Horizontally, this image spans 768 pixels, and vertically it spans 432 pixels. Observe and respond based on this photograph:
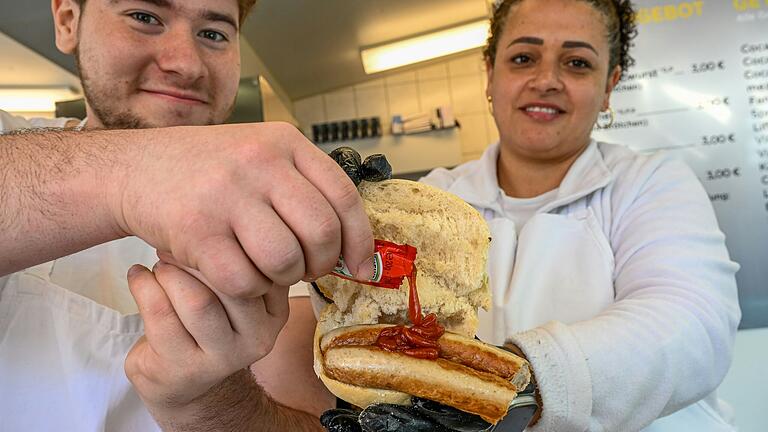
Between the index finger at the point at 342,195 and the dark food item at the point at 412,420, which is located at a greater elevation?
the index finger at the point at 342,195

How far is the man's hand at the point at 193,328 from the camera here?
0.62 metres

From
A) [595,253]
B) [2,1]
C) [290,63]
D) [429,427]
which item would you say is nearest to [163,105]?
[429,427]

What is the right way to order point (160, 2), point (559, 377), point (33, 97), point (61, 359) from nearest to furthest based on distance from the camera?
point (559, 377), point (61, 359), point (160, 2), point (33, 97)

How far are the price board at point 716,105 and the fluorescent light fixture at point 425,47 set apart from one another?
1.75 metres

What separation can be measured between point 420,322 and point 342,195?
8.2 inches

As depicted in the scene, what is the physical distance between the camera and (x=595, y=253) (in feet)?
4.66

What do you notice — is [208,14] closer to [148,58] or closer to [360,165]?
[148,58]

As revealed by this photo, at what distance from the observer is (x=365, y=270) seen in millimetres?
594

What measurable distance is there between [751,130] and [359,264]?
90.2 inches

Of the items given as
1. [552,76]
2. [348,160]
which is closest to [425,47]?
[552,76]

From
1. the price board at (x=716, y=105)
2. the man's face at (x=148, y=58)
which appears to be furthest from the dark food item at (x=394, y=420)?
the price board at (x=716, y=105)

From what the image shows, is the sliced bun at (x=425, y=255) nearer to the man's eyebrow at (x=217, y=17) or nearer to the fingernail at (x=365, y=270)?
the fingernail at (x=365, y=270)

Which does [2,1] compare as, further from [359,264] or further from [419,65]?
[419,65]

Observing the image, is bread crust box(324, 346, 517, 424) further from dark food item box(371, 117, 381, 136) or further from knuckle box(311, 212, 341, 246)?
dark food item box(371, 117, 381, 136)
